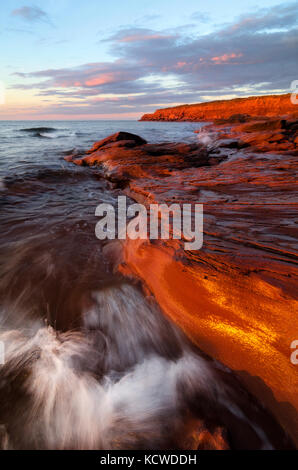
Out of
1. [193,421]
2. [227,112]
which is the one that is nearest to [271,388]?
[193,421]

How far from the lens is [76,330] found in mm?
2256

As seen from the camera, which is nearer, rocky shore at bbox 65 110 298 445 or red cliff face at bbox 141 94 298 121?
rocky shore at bbox 65 110 298 445

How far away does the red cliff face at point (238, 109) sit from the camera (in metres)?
46.3

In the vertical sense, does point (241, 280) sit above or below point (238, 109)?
below

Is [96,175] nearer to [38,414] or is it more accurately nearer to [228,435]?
[38,414]

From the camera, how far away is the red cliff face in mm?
46281

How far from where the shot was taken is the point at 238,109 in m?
59.4

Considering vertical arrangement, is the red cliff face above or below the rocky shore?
above

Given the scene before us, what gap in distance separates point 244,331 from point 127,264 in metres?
1.66

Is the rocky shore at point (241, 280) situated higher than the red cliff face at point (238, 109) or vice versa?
the red cliff face at point (238, 109)

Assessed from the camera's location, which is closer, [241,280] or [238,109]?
[241,280]

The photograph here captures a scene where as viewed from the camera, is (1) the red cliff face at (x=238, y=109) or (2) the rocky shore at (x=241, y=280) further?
(1) the red cliff face at (x=238, y=109)

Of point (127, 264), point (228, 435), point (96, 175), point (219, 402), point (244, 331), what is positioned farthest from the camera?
point (96, 175)
